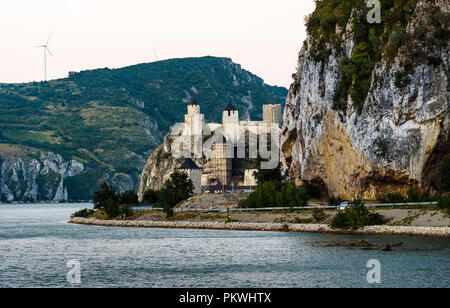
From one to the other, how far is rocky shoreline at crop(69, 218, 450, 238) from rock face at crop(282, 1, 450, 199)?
10119 millimetres

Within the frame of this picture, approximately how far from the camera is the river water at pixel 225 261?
43.0 metres

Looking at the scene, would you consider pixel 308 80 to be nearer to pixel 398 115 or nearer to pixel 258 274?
pixel 398 115

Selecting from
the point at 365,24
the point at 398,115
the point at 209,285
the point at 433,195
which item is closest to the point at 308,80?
the point at 365,24

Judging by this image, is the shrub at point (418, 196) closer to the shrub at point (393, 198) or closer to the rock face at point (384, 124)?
the shrub at point (393, 198)

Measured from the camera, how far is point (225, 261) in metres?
53.4

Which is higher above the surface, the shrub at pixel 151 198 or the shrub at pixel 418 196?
the shrub at pixel 418 196

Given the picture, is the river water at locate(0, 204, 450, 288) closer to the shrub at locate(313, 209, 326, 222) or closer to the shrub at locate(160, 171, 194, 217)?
the shrub at locate(313, 209, 326, 222)

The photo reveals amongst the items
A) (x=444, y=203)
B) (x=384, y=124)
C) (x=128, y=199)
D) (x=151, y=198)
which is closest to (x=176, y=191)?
(x=128, y=199)

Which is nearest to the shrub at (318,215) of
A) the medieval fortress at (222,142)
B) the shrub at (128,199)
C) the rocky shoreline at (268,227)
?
the rocky shoreline at (268,227)

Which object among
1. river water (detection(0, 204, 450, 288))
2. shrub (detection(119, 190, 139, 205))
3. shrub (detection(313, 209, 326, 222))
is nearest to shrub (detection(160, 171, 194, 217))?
shrub (detection(119, 190, 139, 205))

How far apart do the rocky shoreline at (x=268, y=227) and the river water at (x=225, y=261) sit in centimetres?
216

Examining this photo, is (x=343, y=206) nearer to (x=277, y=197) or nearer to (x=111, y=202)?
(x=277, y=197)

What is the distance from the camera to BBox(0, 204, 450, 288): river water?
141ft

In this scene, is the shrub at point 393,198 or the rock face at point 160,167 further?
the rock face at point 160,167
